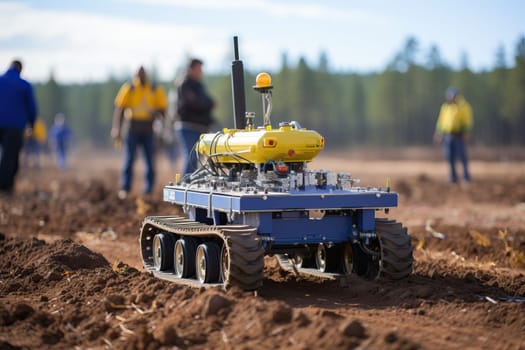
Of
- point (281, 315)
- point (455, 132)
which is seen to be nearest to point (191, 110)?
point (455, 132)

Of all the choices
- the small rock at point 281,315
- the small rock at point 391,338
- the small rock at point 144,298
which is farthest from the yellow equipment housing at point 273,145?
the small rock at point 391,338

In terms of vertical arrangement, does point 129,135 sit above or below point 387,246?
above

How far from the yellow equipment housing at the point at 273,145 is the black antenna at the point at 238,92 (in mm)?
762

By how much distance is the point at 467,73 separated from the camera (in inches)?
3039

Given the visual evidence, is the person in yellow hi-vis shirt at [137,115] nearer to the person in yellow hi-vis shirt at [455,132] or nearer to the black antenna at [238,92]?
the black antenna at [238,92]

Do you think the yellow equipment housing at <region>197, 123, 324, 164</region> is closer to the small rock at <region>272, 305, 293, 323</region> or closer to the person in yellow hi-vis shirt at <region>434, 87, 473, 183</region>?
the small rock at <region>272, 305, 293, 323</region>

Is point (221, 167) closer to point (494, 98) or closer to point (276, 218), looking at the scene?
point (276, 218)

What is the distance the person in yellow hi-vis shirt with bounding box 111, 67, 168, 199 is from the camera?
18391mm

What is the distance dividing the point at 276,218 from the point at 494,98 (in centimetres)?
7401

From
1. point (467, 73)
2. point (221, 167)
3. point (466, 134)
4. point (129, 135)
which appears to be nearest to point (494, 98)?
point (467, 73)

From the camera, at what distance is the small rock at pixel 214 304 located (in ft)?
22.9

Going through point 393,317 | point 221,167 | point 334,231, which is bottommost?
point 393,317

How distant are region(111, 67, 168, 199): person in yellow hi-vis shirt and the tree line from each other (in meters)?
50.4

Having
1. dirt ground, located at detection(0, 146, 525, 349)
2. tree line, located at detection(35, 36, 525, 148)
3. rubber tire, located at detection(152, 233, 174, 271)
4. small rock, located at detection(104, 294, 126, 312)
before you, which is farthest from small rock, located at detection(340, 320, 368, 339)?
tree line, located at detection(35, 36, 525, 148)
